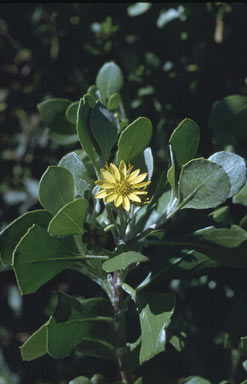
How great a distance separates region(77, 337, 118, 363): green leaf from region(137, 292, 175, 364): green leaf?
0.27m

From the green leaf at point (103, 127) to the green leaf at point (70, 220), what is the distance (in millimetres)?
186

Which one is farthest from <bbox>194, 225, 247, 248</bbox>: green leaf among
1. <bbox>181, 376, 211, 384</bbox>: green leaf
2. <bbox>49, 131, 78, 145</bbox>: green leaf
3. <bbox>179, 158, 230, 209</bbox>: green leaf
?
<bbox>49, 131, 78, 145</bbox>: green leaf

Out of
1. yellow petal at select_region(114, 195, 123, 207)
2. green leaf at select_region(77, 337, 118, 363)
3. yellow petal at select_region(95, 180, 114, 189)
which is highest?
yellow petal at select_region(95, 180, 114, 189)

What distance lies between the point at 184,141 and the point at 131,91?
0.84m

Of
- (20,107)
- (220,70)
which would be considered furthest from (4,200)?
(220,70)

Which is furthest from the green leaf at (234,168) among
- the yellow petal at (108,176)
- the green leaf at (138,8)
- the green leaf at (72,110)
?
the green leaf at (138,8)

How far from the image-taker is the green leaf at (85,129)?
1.06m

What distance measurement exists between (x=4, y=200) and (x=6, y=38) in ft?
2.80

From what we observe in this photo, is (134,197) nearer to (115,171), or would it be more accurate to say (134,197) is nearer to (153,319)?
(115,171)

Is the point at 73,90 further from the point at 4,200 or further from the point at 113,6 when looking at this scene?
the point at 4,200

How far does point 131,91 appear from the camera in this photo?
1.78 meters

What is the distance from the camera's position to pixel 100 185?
3.49 feet

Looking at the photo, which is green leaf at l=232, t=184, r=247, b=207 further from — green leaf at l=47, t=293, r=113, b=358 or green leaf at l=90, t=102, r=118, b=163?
green leaf at l=47, t=293, r=113, b=358

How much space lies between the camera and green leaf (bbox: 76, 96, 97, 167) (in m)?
1.06
